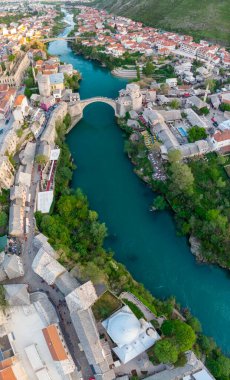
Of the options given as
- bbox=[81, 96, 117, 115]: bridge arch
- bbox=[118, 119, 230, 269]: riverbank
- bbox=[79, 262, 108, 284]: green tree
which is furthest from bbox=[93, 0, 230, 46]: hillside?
bbox=[79, 262, 108, 284]: green tree

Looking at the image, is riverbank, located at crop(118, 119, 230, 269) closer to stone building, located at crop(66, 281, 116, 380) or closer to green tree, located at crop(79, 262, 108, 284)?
green tree, located at crop(79, 262, 108, 284)

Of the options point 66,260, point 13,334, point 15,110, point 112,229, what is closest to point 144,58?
point 15,110

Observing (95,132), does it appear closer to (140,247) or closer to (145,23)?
(140,247)

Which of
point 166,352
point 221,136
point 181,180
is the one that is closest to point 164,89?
point 221,136

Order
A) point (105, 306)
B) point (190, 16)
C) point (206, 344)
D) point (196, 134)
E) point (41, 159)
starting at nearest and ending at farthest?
1. point (206, 344)
2. point (105, 306)
3. point (41, 159)
4. point (196, 134)
5. point (190, 16)

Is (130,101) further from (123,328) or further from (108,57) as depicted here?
(123,328)

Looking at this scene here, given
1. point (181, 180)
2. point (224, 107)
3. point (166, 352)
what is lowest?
point (166, 352)
